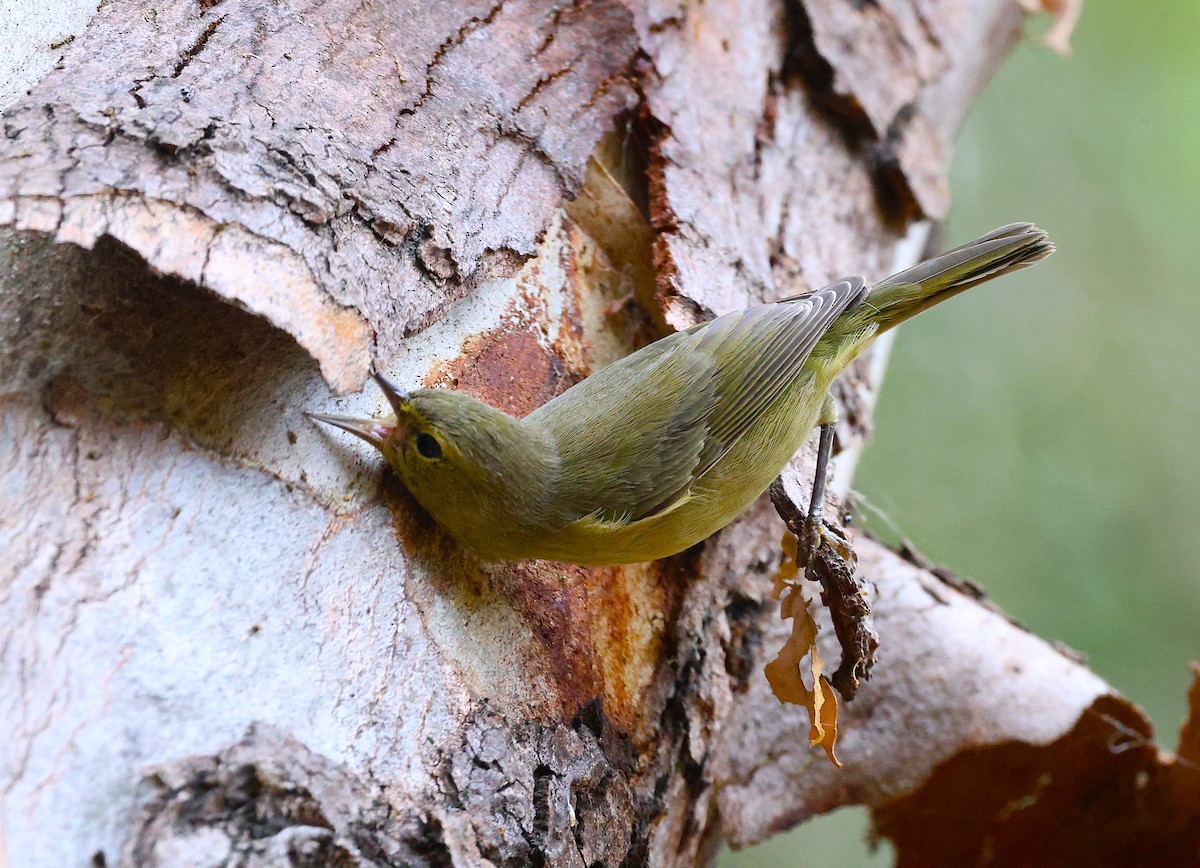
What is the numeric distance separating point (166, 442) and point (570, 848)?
3.97 feet

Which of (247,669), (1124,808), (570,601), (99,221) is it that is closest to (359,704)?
(247,669)

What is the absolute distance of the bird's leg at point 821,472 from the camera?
2547mm

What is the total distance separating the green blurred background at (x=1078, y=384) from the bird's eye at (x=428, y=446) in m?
4.34

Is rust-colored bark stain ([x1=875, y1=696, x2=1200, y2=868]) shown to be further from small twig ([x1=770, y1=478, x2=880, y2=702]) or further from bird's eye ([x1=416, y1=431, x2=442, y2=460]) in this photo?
bird's eye ([x1=416, y1=431, x2=442, y2=460])

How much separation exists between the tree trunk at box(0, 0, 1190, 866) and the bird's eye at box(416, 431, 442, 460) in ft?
0.39

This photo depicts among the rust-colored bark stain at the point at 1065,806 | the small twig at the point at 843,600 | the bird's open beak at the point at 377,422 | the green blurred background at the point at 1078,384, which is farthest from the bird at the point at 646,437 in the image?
the green blurred background at the point at 1078,384

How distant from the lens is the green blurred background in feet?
21.5

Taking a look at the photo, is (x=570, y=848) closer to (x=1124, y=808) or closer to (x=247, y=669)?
(x=247, y=669)

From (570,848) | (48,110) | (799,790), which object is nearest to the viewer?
(48,110)

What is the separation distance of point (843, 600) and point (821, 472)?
619mm

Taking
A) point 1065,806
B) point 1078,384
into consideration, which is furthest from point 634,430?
point 1078,384

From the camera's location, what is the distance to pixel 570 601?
247cm

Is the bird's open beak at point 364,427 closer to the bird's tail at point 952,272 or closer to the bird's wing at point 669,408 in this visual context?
the bird's wing at point 669,408

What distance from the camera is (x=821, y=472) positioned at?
3.01 m
